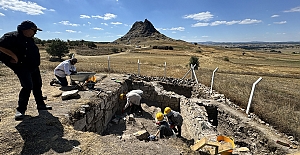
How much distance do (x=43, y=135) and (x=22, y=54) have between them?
185cm

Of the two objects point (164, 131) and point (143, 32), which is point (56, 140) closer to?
point (164, 131)

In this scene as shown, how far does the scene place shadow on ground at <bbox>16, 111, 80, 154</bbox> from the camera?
358 centimetres

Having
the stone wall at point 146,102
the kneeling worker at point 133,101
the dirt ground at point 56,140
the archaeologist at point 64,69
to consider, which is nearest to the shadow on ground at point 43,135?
the dirt ground at point 56,140

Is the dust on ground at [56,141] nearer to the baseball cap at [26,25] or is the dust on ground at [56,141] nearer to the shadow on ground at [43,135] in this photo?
the shadow on ground at [43,135]

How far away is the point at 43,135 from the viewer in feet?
13.2

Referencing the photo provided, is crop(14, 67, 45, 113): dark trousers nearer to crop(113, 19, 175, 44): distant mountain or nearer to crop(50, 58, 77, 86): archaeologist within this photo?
crop(50, 58, 77, 86): archaeologist

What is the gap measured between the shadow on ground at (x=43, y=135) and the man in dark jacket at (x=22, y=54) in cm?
40

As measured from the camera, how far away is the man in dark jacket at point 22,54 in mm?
3868

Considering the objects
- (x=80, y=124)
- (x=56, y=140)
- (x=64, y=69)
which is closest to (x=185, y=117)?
(x=80, y=124)

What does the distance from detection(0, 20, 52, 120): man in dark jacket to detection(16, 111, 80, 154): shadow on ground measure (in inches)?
15.8

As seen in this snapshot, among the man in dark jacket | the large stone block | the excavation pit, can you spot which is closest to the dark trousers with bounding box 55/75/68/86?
the excavation pit

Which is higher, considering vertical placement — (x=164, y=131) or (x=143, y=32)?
(x=143, y=32)

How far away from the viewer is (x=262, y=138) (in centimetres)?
545

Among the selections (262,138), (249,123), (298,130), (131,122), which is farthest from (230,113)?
(131,122)
